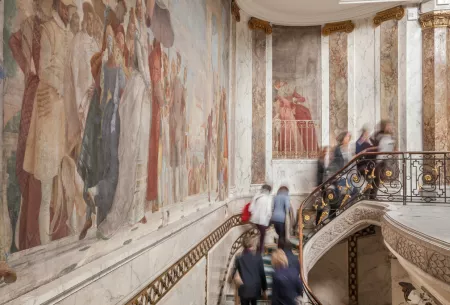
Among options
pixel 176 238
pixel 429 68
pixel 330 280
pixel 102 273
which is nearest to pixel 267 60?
pixel 429 68

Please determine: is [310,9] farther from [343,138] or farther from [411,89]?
[343,138]

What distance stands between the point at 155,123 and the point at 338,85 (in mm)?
8318

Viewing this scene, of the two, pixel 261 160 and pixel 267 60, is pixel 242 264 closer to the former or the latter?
pixel 261 160

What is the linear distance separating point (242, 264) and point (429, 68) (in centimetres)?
800

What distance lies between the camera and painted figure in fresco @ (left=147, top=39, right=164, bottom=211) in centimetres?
342

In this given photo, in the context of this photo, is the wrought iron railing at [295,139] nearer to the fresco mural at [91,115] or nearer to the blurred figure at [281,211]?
the blurred figure at [281,211]

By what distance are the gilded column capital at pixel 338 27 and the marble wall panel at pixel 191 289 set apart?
27.6 feet

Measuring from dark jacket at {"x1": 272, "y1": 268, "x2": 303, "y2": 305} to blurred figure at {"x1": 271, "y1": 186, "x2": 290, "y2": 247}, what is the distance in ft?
6.86

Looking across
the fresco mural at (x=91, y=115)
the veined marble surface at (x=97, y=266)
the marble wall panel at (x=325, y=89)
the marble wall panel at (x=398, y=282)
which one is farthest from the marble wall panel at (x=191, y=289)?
the marble wall panel at (x=325, y=89)

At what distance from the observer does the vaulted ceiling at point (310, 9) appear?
964 centimetres

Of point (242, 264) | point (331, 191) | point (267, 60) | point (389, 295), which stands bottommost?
point (389, 295)

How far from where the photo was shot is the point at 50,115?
188cm

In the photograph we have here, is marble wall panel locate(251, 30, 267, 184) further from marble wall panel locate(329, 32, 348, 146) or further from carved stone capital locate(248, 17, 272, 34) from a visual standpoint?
marble wall panel locate(329, 32, 348, 146)

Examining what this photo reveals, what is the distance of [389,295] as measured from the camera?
9.46 m
